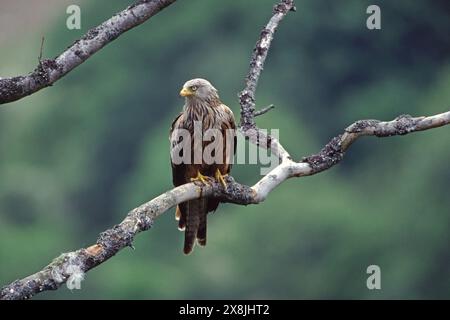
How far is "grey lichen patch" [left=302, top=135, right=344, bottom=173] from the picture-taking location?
8984mm

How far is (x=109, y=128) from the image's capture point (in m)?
44.0

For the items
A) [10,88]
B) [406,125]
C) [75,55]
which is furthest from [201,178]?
[10,88]

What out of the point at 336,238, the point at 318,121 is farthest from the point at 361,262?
the point at 318,121

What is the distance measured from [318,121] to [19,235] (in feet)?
33.5

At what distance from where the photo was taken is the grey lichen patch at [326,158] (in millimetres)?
8984

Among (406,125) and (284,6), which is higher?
(284,6)

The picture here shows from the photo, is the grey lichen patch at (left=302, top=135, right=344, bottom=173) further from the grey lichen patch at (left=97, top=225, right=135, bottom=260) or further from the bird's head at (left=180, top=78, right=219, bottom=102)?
the bird's head at (left=180, top=78, right=219, bottom=102)

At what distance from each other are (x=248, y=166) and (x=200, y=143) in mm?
24778

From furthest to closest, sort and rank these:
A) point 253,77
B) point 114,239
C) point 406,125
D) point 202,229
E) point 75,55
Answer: point 202,229, point 253,77, point 406,125, point 75,55, point 114,239

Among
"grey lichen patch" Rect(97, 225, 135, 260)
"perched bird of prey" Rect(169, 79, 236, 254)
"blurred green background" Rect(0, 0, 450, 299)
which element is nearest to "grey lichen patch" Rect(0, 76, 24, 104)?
"grey lichen patch" Rect(97, 225, 135, 260)

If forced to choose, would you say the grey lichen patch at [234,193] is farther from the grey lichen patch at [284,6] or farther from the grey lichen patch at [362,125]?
the grey lichen patch at [284,6]

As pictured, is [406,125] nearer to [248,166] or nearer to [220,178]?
[220,178]

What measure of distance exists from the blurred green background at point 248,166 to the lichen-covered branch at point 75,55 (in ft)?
70.2

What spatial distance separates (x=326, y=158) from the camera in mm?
9008
